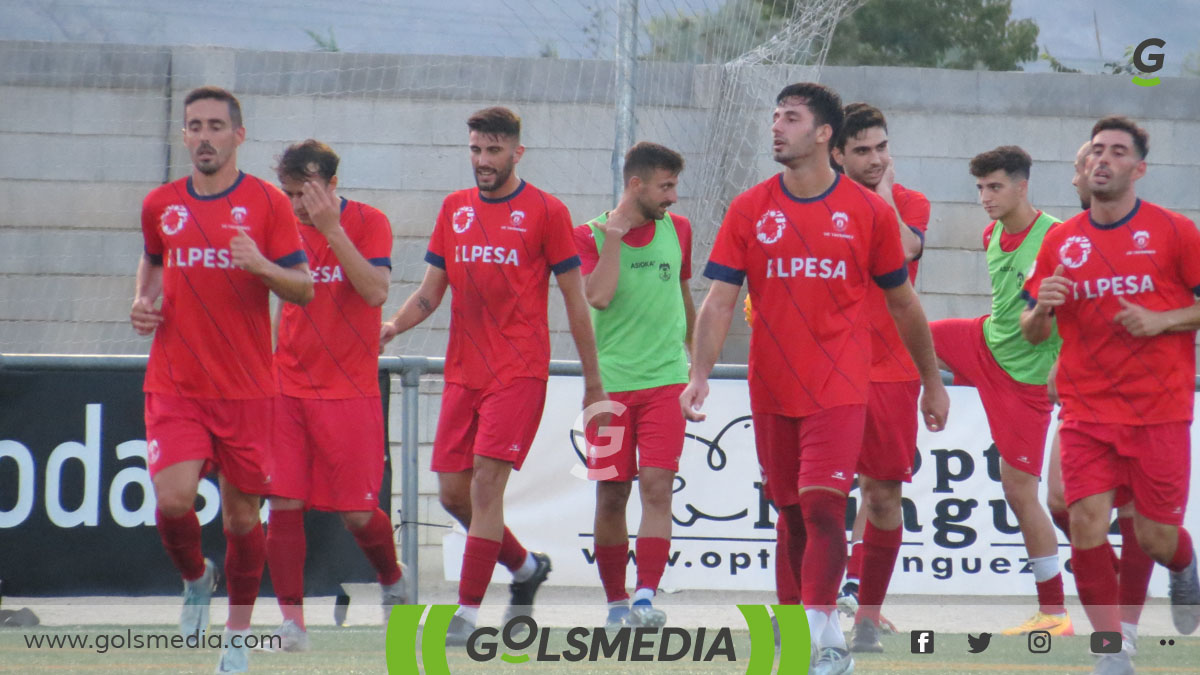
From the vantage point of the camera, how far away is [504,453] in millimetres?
6031

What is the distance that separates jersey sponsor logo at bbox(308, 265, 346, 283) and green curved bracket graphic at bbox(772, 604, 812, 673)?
2.49m

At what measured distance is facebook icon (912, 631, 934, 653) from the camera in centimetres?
612

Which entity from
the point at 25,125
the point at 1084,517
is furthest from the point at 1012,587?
the point at 25,125

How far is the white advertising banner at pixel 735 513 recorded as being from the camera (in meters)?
8.04

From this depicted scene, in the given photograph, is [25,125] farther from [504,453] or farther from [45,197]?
[504,453]

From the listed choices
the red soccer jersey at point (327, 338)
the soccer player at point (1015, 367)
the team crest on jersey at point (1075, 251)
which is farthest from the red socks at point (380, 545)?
the team crest on jersey at point (1075, 251)

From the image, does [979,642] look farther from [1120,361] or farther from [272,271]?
[272,271]

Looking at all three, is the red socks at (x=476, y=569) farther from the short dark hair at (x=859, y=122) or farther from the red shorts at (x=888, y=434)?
the short dark hair at (x=859, y=122)

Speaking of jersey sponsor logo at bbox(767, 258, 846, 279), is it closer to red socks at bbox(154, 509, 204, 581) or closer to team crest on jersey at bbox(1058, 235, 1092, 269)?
team crest on jersey at bbox(1058, 235, 1092, 269)

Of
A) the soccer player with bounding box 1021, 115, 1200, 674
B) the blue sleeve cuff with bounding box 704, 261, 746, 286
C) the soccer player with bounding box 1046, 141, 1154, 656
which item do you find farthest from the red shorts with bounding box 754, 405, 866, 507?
the soccer player with bounding box 1046, 141, 1154, 656

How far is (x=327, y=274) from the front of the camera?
638 centimetres

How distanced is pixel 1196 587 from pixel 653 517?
2.62 meters

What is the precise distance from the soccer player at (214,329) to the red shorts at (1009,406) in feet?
11.6

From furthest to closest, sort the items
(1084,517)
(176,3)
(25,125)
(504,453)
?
1. (176,3)
2. (25,125)
3. (504,453)
4. (1084,517)
